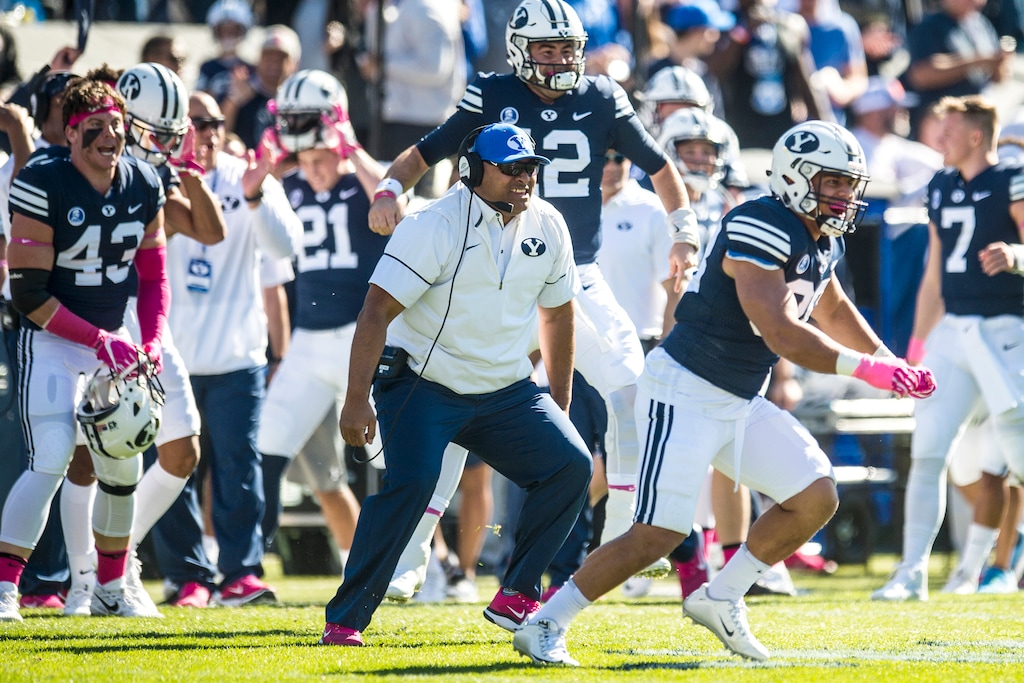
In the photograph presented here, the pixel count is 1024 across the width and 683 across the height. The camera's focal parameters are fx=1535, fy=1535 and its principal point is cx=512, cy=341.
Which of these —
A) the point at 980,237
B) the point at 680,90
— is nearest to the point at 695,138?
the point at 680,90

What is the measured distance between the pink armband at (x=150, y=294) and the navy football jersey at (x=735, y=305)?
7.56 ft

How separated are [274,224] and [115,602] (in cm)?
201

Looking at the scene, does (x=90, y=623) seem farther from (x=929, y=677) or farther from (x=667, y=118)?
(x=667, y=118)

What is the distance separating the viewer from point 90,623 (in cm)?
626

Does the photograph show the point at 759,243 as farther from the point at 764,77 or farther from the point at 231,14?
the point at 764,77

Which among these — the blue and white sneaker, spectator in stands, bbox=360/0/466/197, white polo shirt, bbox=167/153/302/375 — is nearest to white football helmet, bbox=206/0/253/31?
spectator in stands, bbox=360/0/466/197

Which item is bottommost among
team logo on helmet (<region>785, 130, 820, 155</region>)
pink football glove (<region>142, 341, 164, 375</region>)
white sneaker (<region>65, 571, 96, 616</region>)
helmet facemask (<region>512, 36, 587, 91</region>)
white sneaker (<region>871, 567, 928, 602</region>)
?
white sneaker (<region>871, 567, 928, 602</region>)

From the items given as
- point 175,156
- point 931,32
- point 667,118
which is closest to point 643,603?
point 667,118

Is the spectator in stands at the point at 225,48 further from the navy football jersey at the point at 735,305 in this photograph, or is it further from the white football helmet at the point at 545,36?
the navy football jersey at the point at 735,305

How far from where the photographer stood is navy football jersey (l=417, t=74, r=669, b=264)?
6.53 meters

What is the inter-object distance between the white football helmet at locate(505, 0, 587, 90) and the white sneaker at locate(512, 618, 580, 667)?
244 centimetres

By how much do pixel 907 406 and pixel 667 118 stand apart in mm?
3275

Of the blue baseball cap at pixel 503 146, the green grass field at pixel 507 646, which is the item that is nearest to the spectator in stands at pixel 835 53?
the green grass field at pixel 507 646

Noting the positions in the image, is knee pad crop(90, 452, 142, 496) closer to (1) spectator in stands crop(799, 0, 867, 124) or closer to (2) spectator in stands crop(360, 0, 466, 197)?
(2) spectator in stands crop(360, 0, 466, 197)
